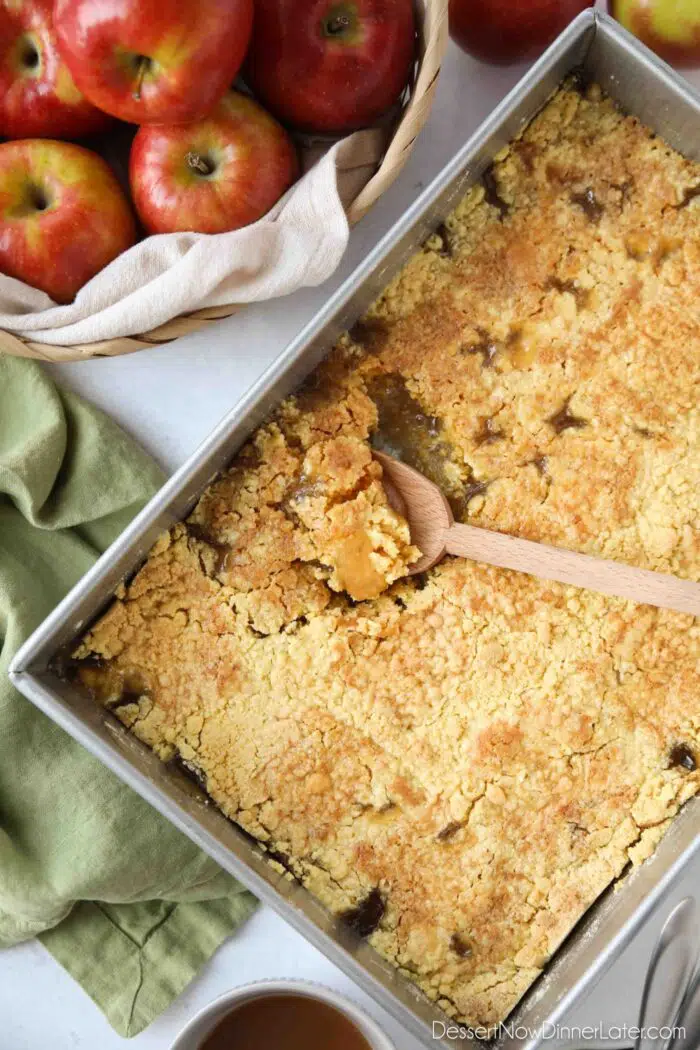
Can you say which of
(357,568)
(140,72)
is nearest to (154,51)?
(140,72)

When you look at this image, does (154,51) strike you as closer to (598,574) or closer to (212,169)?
(212,169)

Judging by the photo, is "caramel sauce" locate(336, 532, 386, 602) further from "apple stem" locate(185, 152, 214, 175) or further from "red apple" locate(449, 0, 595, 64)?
"red apple" locate(449, 0, 595, 64)

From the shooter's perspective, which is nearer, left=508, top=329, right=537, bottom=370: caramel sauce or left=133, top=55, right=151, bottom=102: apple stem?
left=133, top=55, right=151, bottom=102: apple stem

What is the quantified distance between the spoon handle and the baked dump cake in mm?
44

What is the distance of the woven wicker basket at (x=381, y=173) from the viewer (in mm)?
1188

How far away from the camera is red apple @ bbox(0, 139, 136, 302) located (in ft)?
4.01

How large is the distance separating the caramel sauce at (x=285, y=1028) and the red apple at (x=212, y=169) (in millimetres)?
972

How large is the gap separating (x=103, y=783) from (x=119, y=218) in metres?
0.72

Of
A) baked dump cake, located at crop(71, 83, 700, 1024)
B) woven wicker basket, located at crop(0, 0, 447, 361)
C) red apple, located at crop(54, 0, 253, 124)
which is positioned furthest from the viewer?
baked dump cake, located at crop(71, 83, 700, 1024)

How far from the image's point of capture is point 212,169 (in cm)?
125

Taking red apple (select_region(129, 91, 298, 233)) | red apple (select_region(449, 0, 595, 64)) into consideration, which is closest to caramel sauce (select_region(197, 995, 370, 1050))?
red apple (select_region(129, 91, 298, 233))

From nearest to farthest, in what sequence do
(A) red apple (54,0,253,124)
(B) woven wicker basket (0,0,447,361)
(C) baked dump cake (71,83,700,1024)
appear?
(A) red apple (54,0,253,124)
(B) woven wicker basket (0,0,447,361)
(C) baked dump cake (71,83,700,1024)

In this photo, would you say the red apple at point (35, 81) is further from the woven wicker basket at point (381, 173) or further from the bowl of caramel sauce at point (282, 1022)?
the bowl of caramel sauce at point (282, 1022)

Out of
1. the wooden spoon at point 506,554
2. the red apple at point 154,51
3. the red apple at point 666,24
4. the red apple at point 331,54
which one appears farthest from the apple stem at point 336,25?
the wooden spoon at point 506,554
